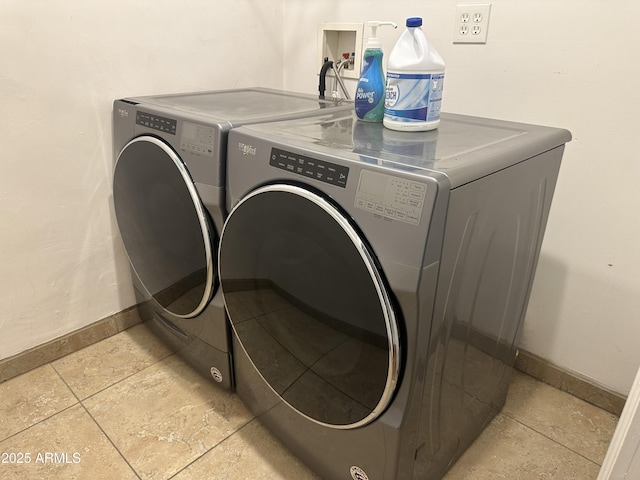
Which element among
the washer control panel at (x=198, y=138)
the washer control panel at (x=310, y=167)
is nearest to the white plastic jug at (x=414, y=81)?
the washer control panel at (x=310, y=167)

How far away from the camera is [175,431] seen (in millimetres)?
1260

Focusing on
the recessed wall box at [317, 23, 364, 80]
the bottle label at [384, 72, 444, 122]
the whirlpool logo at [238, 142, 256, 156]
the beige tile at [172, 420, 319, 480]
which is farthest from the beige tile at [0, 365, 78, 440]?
the recessed wall box at [317, 23, 364, 80]

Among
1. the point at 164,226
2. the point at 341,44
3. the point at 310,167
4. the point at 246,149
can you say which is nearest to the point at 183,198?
the point at 164,226

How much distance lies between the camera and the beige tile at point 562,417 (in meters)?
1.26

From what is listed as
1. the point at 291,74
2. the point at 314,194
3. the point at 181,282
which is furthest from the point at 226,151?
the point at 291,74

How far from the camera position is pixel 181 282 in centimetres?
128

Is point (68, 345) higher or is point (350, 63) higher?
point (350, 63)

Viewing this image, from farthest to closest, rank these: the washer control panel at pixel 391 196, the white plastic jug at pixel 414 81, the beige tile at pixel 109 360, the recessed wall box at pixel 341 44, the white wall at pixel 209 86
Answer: the recessed wall box at pixel 341 44 → the beige tile at pixel 109 360 → the white wall at pixel 209 86 → the white plastic jug at pixel 414 81 → the washer control panel at pixel 391 196

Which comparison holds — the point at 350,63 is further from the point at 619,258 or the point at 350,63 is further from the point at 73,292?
the point at 73,292

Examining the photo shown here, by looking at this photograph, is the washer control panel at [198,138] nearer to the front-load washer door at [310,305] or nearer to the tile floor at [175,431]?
the front-load washer door at [310,305]

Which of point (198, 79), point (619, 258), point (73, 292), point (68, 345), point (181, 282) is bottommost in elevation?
point (68, 345)

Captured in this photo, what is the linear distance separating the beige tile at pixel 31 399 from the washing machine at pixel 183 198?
33 centimetres

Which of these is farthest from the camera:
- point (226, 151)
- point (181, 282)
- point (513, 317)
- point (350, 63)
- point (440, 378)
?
point (350, 63)

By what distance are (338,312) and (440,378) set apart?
0.25 m
